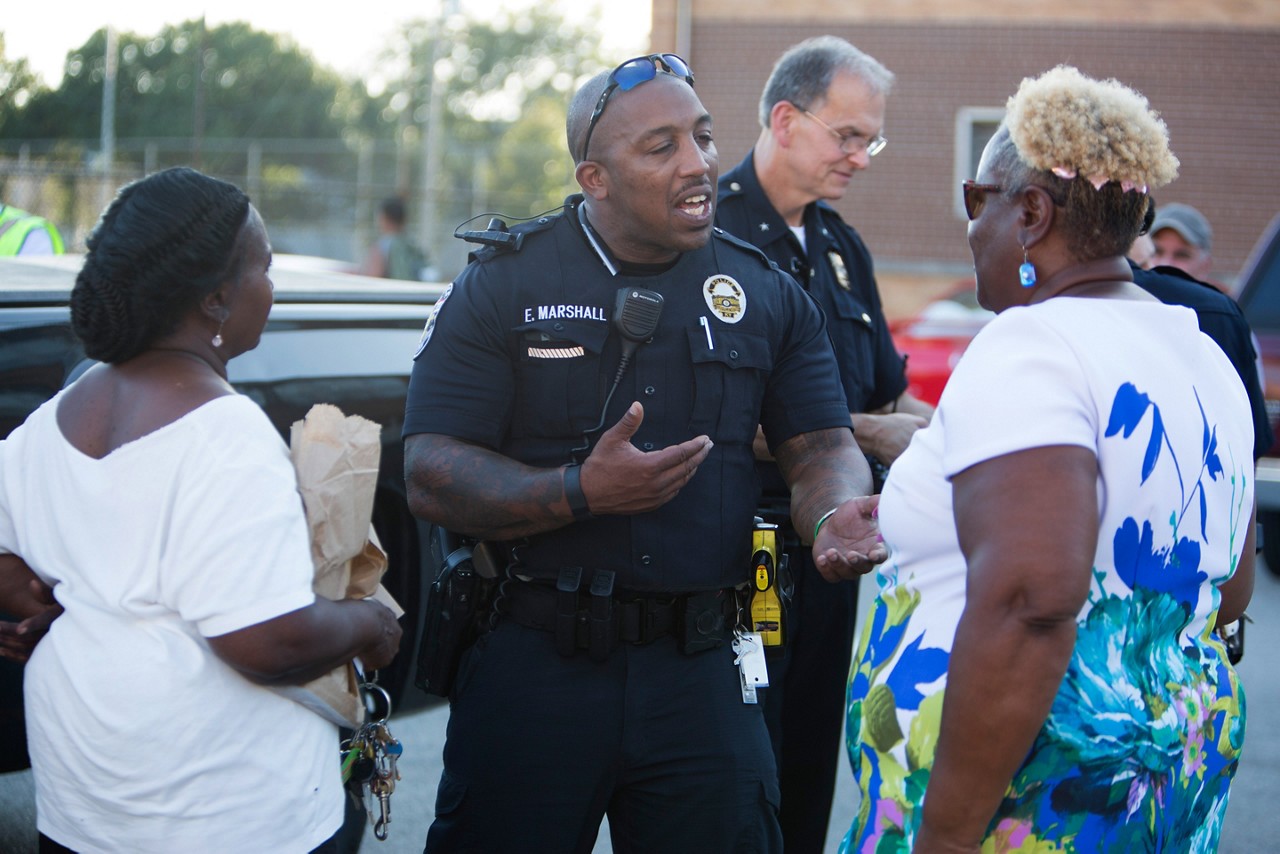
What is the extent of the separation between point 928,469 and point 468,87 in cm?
6822

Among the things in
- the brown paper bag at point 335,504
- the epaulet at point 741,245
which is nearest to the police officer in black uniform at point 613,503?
the epaulet at point 741,245

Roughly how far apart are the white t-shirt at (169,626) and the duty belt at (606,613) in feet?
2.12

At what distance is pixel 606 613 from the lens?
101 inches

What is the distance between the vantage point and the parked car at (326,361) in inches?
125

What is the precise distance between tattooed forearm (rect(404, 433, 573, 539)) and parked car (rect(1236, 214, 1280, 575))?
484 cm

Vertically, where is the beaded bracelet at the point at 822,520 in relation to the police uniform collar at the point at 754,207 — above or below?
below

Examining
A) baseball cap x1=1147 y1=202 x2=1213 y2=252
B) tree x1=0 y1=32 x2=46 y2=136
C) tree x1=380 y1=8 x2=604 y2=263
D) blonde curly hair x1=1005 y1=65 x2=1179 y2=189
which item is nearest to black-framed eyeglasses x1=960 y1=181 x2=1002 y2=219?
blonde curly hair x1=1005 y1=65 x2=1179 y2=189

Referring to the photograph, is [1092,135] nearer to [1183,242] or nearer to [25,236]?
[1183,242]

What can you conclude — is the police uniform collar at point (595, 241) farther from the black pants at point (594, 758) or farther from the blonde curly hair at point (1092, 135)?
the blonde curly hair at point (1092, 135)

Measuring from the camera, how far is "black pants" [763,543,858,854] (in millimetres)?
3555

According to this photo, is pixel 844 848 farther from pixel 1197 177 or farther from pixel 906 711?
pixel 1197 177

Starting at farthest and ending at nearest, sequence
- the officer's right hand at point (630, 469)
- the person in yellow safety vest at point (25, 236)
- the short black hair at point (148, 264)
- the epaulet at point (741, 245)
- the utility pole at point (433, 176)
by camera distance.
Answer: the utility pole at point (433, 176)
the person in yellow safety vest at point (25, 236)
the epaulet at point (741, 245)
the officer's right hand at point (630, 469)
the short black hair at point (148, 264)

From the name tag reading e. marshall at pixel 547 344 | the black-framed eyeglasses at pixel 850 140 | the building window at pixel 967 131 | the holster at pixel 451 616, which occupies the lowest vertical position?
the holster at pixel 451 616

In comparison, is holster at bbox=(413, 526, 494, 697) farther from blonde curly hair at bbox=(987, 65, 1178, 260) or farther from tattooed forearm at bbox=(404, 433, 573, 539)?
blonde curly hair at bbox=(987, 65, 1178, 260)
